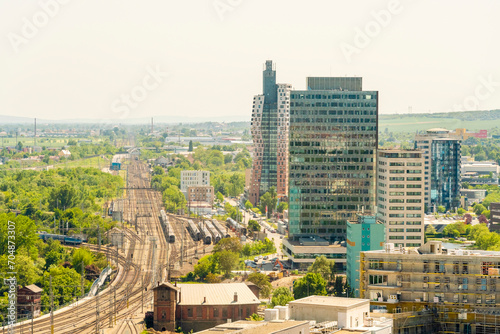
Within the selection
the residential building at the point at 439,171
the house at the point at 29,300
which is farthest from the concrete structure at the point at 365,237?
the residential building at the point at 439,171

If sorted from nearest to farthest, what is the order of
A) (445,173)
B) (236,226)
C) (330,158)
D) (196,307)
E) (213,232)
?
(196,307) → (330,158) → (213,232) → (236,226) → (445,173)

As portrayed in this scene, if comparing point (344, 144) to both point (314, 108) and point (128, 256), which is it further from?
point (128, 256)

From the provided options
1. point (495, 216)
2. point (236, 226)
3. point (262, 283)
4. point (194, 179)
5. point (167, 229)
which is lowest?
point (262, 283)

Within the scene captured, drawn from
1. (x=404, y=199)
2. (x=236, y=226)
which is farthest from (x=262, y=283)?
(x=236, y=226)

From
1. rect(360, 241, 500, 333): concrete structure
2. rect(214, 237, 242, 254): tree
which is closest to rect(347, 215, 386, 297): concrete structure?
rect(214, 237, 242, 254): tree

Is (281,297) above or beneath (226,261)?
beneath

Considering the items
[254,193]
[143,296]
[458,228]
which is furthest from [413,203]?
[254,193]

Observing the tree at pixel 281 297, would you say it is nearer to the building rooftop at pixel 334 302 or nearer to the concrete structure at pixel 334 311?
the building rooftop at pixel 334 302

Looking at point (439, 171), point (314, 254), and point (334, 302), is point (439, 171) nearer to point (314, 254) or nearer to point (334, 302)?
point (314, 254)
